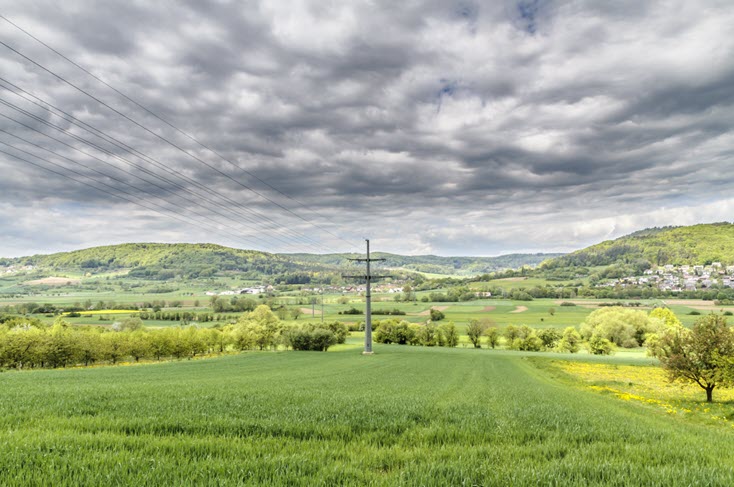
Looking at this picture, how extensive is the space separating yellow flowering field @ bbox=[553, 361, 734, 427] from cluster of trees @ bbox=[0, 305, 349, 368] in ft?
215

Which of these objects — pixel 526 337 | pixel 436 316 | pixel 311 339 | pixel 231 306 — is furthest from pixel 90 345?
pixel 436 316

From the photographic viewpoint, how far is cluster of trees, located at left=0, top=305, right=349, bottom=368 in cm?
6988

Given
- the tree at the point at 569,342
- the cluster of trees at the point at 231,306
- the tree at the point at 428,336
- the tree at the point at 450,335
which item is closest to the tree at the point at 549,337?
the tree at the point at 569,342

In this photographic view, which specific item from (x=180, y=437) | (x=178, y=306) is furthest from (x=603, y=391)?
(x=178, y=306)

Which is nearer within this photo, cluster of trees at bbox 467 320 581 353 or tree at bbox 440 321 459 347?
cluster of trees at bbox 467 320 581 353

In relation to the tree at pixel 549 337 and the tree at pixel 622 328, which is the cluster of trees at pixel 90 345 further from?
the tree at pixel 622 328

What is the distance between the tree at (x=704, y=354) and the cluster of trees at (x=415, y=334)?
93.4 m

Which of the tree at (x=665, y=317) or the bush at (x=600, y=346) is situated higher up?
the tree at (x=665, y=317)

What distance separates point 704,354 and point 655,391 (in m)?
10.0

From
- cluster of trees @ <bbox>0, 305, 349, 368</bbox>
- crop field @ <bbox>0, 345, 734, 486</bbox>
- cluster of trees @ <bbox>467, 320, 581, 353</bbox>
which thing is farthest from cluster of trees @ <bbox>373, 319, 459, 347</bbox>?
crop field @ <bbox>0, 345, 734, 486</bbox>

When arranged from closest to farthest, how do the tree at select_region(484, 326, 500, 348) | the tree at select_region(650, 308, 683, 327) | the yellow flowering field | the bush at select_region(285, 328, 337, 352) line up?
the yellow flowering field → the bush at select_region(285, 328, 337, 352) → the tree at select_region(650, 308, 683, 327) → the tree at select_region(484, 326, 500, 348)

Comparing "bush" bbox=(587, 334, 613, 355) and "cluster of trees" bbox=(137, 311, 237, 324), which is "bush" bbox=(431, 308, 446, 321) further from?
"cluster of trees" bbox=(137, 311, 237, 324)

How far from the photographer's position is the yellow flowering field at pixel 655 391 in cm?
2564

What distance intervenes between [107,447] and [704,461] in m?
10.1
